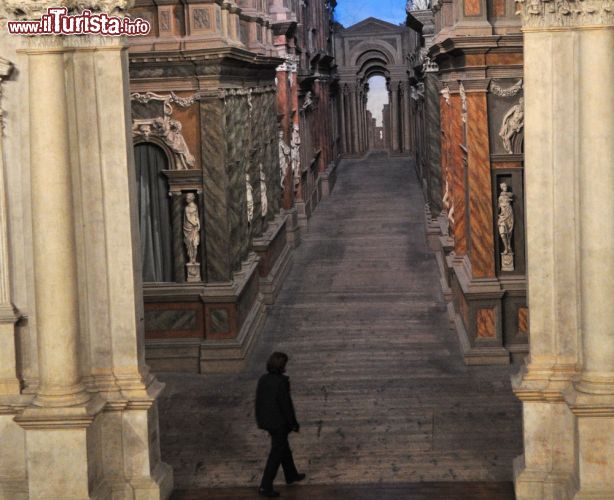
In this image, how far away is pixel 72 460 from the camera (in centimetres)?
1151

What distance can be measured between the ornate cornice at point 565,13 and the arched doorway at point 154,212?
8341 millimetres

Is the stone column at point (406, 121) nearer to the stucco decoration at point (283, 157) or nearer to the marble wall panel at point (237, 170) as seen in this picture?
the stucco decoration at point (283, 157)

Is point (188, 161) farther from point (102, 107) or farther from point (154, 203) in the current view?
point (102, 107)

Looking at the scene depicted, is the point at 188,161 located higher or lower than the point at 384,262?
higher

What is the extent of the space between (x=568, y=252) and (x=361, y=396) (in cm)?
613

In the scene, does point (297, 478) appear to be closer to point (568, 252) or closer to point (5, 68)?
point (568, 252)

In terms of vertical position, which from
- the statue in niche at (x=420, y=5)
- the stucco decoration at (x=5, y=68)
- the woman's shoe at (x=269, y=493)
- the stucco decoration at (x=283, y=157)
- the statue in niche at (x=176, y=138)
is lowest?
the woman's shoe at (x=269, y=493)

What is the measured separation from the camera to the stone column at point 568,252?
11227 mm

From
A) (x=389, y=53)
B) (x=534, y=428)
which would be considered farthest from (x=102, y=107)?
(x=389, y=53)

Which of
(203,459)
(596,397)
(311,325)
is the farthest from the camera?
(311,325)

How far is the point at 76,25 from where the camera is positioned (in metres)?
11.5

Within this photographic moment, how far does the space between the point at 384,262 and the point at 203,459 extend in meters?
13.3

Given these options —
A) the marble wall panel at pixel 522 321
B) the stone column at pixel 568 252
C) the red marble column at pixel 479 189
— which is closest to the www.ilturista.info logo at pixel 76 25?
the stone column at pixel 568 252

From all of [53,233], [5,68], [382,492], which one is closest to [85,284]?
[53,233]
